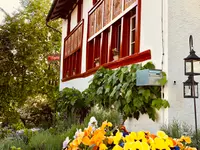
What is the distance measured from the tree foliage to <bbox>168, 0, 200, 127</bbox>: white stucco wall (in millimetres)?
10641

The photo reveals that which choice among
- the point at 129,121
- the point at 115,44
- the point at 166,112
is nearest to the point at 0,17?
the point at 115,44

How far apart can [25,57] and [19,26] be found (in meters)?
1.66

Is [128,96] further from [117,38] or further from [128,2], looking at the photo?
[117,38]

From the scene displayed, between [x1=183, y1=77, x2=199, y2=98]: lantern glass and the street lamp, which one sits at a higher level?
the street lamp

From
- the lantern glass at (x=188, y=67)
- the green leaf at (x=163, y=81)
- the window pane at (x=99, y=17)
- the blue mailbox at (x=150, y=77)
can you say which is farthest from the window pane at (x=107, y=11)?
the lantern glass at (x=188, y=67)

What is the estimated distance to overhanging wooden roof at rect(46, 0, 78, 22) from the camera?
1277 centimetres

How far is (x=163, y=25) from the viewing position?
456cm

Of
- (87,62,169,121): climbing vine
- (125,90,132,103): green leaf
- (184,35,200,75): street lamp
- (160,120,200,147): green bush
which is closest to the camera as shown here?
(160,120,200,147): green bush

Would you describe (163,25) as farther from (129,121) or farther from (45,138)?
(45,138)

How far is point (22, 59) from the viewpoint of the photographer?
1401cm

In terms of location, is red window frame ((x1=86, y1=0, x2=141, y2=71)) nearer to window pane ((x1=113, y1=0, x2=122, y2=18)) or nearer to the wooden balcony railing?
window pane ((x1=113, y1=0, x2=122, y2=18))

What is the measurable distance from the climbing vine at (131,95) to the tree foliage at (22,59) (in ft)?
29.6

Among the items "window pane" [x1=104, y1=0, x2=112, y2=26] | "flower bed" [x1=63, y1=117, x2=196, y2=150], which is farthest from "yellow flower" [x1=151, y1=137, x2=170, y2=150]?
"window pane" [x1=104, y1=0, x2=112, y2=26]

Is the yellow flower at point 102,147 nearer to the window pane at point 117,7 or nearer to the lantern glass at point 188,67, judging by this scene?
the lantern glass at point 188,67
